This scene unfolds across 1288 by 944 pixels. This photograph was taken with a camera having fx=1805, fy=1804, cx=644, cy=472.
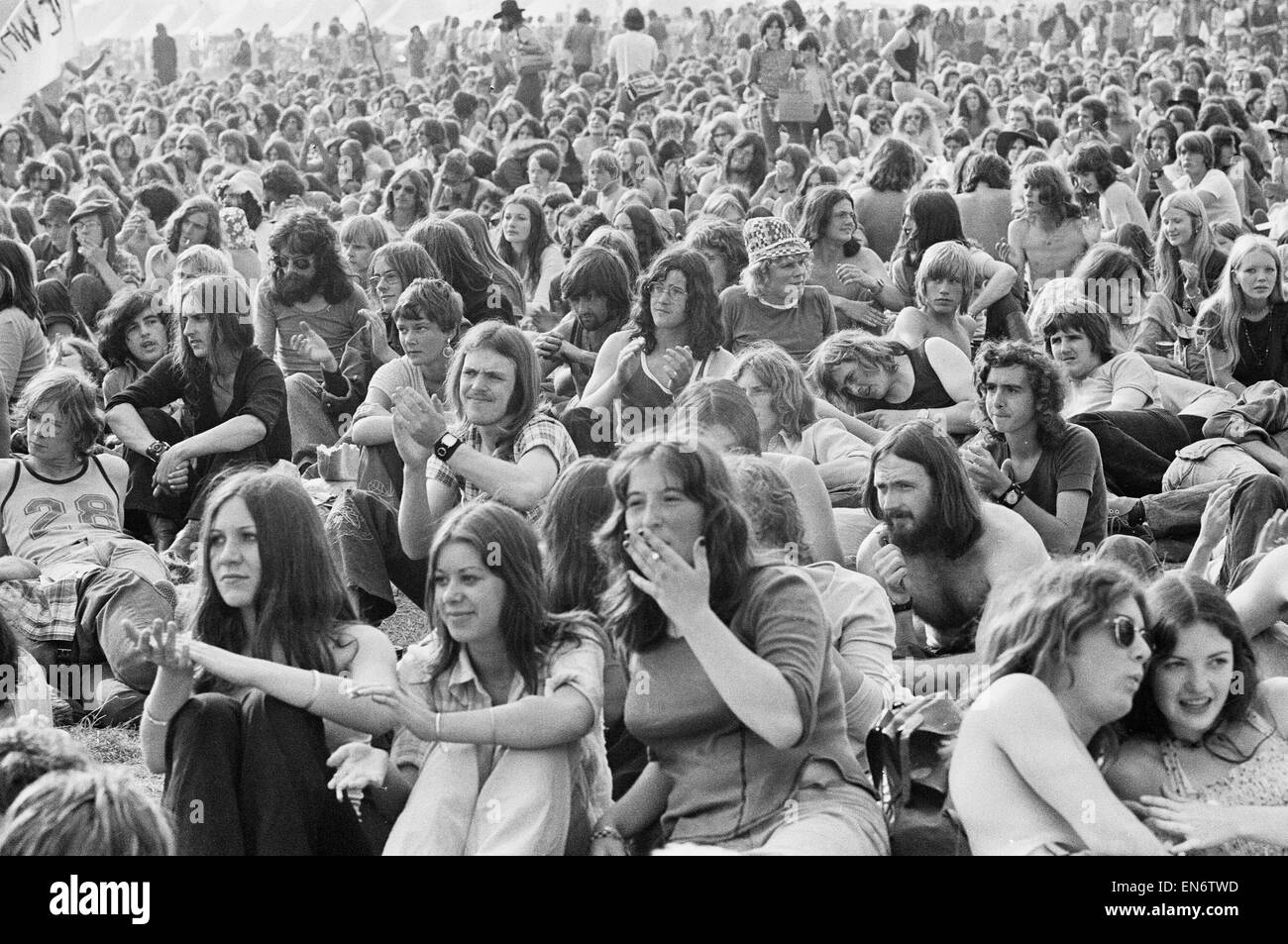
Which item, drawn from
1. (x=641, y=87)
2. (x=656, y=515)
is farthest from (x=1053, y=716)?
(x=641, y=87)

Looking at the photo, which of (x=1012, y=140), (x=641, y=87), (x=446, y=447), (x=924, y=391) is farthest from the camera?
(x=641, y=87)

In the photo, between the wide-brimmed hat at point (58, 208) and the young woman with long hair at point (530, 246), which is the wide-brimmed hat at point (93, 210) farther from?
the young woman with long hair at point (530, 246)

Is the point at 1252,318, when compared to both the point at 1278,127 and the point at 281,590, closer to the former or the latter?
the point at 281,590

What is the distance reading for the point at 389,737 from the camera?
14.5 ft

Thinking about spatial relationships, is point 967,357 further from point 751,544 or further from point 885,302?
point 751,544

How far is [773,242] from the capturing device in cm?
780

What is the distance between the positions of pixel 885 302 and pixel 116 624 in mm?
4624

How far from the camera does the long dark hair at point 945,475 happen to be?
489cm

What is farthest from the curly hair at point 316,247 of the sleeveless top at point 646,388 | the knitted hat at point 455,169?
the knitted hat at point 455,169

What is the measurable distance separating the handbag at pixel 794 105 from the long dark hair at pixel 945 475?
1039 cm

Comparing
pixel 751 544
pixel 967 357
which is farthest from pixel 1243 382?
pixel 751 544

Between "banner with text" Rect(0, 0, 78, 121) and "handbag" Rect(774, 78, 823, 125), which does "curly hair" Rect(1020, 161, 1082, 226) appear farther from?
"handbag" Rect(774, 78, 823, 125)

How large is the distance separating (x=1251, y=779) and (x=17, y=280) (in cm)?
590
